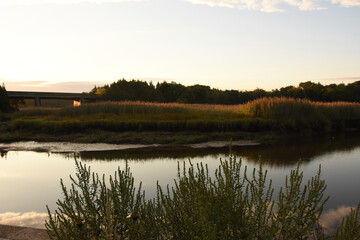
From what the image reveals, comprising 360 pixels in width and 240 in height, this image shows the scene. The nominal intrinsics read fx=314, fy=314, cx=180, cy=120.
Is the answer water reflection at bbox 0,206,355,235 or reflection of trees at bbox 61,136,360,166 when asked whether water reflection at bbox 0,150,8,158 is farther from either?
water reflection at bbox 0,206,355,235

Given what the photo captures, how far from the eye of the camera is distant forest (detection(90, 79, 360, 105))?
5581 centimetres

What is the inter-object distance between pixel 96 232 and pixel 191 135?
45.2 ft

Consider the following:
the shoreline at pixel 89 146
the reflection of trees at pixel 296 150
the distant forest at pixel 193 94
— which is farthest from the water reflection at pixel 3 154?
the distant forest at pixel 193 94

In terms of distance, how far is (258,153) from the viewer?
12.4 meters

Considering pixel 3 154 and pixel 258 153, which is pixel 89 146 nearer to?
pixel 3 154

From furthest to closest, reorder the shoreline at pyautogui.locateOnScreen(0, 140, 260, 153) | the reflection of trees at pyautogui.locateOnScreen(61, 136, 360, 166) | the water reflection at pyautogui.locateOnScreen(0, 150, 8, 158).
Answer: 1. the shoreline at pyautogui.locateOnScreen(0, 140, 260, 153)
2. the water reflection at pyautogui.locateOnScreen(0, 150, 8, 158)
3. the reflection of trees at pyautogui.locateOnScreen(61, 136, 360, 166)

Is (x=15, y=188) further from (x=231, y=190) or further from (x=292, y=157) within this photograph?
(x=292, y=157)

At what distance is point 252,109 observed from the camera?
20.5 meters

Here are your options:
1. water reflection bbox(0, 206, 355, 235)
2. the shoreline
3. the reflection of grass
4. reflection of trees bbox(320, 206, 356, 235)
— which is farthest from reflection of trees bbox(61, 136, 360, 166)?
water reflection bbox(0, 206, 355, 235)

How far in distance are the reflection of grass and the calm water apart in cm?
334

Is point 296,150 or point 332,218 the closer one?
point 332,218

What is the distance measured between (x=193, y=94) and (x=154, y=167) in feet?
165

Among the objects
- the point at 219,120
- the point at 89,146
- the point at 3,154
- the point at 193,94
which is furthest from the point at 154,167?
the point at 193,94

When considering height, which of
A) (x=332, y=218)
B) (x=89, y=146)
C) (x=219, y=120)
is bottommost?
(x=332, y=218)
